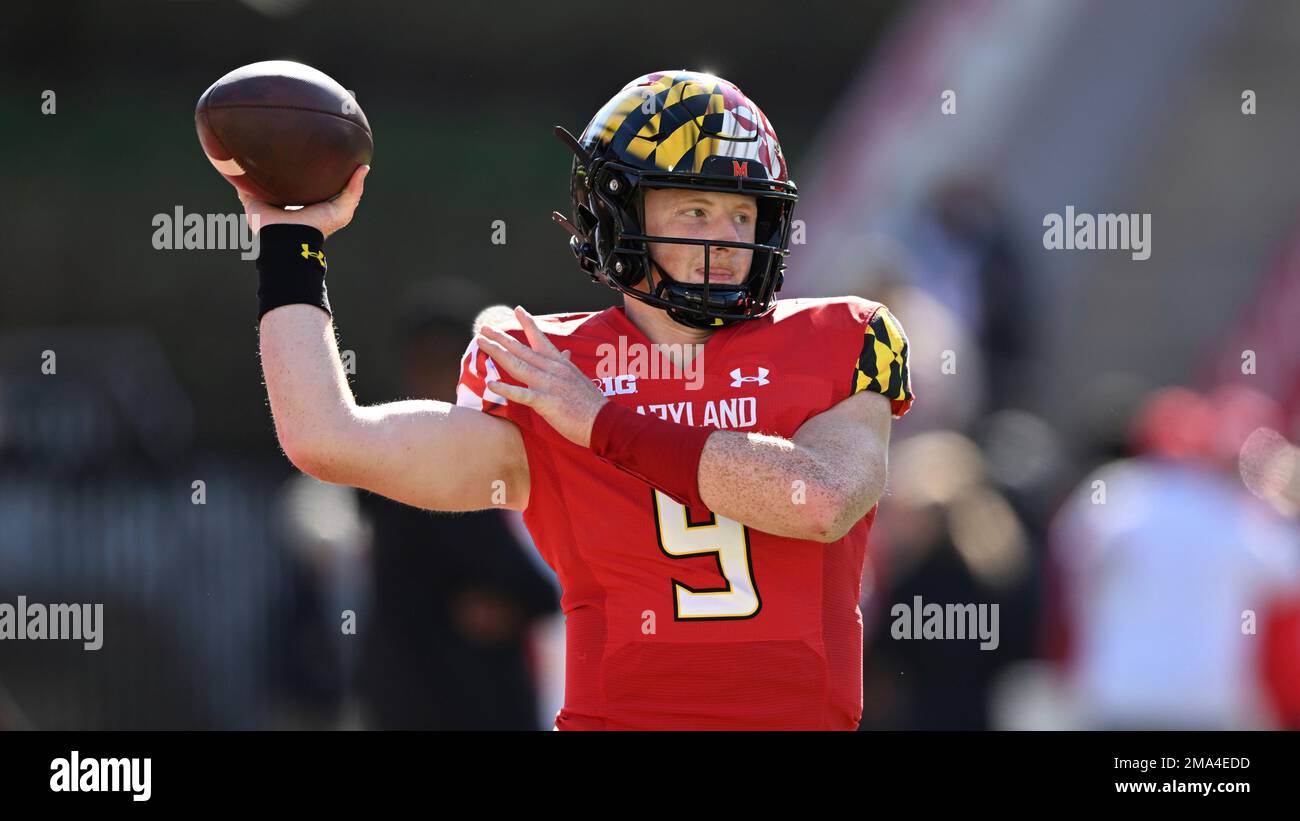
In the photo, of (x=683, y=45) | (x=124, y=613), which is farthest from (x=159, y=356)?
Result: (x=683, y=45)

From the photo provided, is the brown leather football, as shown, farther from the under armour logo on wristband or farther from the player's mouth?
the player's mouth

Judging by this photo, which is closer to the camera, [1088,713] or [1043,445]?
[1088,713]

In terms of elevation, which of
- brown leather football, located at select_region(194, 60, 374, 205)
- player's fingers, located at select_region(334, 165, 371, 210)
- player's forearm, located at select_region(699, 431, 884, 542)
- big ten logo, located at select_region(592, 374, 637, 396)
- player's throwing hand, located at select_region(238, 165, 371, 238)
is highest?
brown leather football, located at select_region(194, 60, 374, 205)

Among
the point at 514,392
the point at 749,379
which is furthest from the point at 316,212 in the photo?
the point at 749,379

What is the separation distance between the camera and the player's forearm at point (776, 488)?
9.18 ft

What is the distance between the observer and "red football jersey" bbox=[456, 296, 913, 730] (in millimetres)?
2855

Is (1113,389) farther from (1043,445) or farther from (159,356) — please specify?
(159,356)

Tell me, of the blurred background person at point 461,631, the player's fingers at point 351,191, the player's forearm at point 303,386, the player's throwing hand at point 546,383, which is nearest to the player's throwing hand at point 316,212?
the player's fingers at point 351,191

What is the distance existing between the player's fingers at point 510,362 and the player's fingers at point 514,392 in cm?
2

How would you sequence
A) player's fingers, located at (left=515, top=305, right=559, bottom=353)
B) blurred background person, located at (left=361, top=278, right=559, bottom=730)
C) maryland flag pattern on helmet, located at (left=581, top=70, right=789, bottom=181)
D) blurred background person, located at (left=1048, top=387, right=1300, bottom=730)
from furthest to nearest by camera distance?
blurred background person, located at (left=1048, top=387, right=1300, bottom=730)
blurred background person, located at (left=361, top=278, right=559, bottom=730)
maryland flag pattern on helmet, located at (left=581, top=70, right=789, bottom=181)
player's fingers, located at (left=515, top=305, right=559, bottom=353)

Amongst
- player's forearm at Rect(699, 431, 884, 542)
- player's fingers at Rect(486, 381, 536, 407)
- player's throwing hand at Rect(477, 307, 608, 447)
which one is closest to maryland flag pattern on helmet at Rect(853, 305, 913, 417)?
player's forearm at Rect(699, 431, 884, 542)

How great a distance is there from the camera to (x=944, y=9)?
29.8 ft

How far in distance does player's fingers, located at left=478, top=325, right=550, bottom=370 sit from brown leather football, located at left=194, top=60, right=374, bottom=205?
40cm
